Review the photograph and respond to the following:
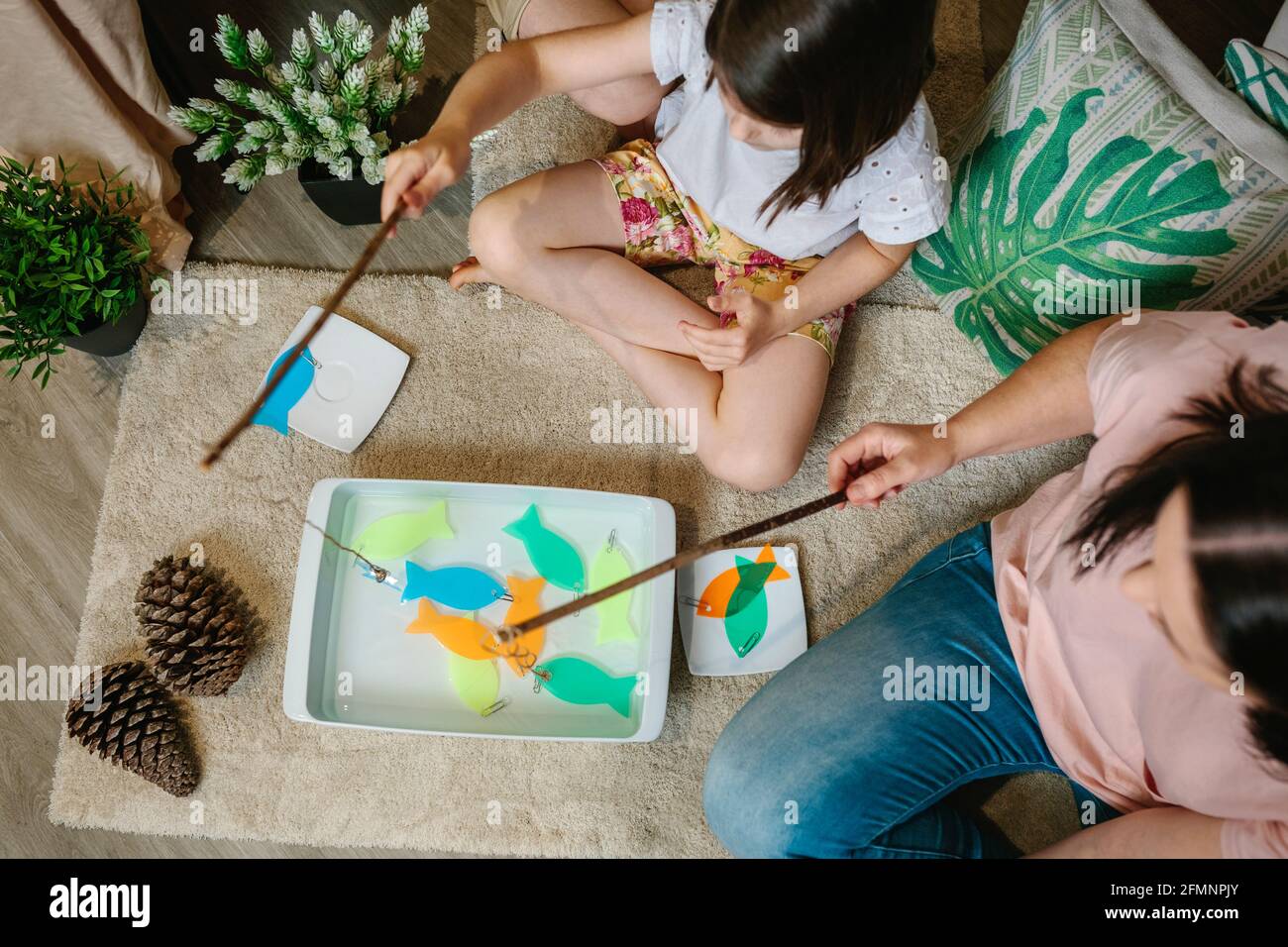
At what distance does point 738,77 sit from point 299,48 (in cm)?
56

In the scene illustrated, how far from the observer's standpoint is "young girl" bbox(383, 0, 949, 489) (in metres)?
0.70

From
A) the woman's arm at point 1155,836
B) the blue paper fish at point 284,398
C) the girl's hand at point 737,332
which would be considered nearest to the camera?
Answer: the woman's arm at point 1155,836

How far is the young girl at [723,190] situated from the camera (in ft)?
2.29

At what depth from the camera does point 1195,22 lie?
131 cm

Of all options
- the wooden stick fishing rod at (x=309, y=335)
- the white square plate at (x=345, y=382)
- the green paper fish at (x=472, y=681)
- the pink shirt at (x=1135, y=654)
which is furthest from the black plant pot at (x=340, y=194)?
the pink shirt at (x=1135, y=654)

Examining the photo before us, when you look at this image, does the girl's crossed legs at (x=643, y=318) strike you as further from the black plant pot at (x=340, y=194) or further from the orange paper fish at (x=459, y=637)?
the orange paper fish at (x=459, y=637)

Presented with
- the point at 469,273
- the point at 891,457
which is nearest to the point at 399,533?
the point at 469,273

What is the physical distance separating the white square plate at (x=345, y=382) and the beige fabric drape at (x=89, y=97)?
24 centimetres

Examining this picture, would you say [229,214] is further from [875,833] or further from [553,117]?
[875,833]

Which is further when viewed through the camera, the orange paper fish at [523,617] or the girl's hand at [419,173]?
the orange paper fish at [523,617]

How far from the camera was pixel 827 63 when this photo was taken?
674 mm

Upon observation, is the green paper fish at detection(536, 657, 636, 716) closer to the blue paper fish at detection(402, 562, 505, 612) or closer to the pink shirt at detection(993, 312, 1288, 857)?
the blue paper fish at detection(402, 562, 505, 612)

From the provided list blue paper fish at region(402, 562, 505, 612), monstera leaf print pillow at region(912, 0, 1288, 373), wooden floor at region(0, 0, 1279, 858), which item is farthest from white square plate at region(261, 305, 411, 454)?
monstera leaf print pillow at region(912, 0, 1288, 373)
